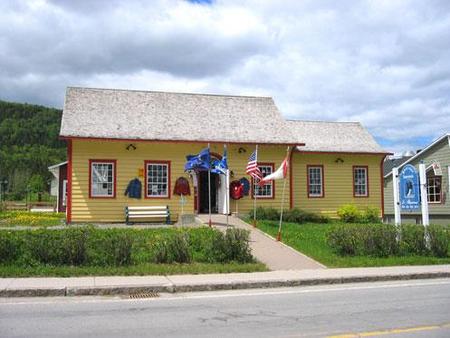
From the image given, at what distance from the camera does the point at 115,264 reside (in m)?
13.4

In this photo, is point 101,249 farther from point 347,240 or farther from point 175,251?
point 347,240

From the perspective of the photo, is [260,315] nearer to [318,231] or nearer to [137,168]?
[318,231]

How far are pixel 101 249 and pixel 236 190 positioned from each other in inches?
473

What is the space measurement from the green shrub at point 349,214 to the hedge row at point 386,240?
1021cm

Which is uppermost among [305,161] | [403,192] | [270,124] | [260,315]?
[270,124]

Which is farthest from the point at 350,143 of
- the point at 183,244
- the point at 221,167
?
the point at 183,244

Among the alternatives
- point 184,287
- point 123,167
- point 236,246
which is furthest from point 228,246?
point 123,167

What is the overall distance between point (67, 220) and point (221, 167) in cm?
723

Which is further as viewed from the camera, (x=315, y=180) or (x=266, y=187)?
(x=315, y=180)

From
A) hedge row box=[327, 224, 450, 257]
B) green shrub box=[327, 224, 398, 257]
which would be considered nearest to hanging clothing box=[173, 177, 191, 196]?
hedge row box=[327, 224, 450, 257]

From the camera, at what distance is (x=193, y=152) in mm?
24703

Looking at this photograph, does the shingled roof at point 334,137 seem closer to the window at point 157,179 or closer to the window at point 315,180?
the window at point 315,180

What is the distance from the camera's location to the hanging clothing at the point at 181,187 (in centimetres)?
2433

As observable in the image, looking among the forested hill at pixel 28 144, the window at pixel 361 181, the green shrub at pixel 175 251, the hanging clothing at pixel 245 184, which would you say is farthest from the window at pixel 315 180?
the forested hill at pixel 28 144
